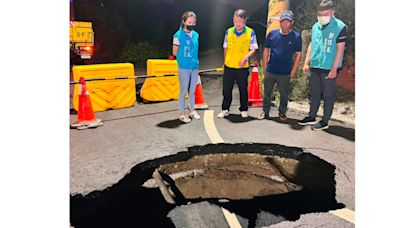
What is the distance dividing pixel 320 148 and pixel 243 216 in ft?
2.72

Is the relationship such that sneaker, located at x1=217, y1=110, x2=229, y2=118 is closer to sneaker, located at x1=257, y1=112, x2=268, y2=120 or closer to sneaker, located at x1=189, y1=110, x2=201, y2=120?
sneaker, located at x1=189, y1=110, x2=201, y2=120

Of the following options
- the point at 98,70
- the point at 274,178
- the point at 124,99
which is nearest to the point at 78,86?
the point at 98,70

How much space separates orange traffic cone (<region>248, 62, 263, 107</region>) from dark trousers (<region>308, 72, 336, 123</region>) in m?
0.37

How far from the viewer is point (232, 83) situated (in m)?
2.28

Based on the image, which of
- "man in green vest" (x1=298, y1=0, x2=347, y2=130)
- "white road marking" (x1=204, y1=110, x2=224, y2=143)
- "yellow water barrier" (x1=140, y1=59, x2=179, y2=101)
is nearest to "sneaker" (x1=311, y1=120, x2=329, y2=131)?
"man in green vest" (x1=298, y1=0, x2=347, y2=130)

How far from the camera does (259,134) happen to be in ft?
7.41

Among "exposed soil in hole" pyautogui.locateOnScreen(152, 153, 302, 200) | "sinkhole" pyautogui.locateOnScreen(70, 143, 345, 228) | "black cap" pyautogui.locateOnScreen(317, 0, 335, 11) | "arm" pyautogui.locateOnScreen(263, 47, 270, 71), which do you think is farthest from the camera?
"arm" pyautogui.locateOnScreen(263, 47, 270, 71)

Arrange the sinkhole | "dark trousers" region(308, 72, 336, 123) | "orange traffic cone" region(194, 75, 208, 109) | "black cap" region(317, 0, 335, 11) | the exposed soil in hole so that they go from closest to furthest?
the sinkhole < the exposed soil in hole < "black cap" region(317, 0, 335, 11) < "dark trousers" region(308, 72, 336, 123) < "orange traffic cone" region(194, 75, 208, 109)

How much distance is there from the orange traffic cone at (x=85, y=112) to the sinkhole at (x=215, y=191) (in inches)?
23.1

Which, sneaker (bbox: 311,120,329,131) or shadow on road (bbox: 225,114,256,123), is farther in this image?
shadow on road (bbox: 225,114,256,123)

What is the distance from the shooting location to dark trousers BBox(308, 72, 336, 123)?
2082 mm

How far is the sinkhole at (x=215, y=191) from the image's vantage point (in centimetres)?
158

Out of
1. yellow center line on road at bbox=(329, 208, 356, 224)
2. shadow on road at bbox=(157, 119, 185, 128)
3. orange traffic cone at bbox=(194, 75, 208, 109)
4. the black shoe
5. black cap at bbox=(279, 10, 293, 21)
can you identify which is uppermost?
black cap at bbox=(279, 10, 293, 21)

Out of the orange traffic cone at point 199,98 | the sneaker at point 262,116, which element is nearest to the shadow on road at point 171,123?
the orange traffic cone at point 199,98
